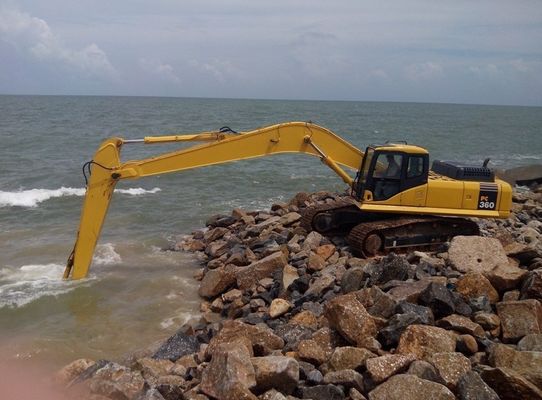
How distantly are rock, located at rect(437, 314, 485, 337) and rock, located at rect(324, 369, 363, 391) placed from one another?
1.52 meters

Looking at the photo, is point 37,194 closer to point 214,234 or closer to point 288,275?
point 214,234

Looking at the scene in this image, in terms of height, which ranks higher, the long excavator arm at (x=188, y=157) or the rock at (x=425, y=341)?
the long excavator arm at (x=188, y=157)

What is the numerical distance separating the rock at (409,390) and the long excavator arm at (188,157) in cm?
615

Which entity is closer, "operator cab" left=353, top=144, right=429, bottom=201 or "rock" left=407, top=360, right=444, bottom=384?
"rock" left=407, top=360, right=444, bottom=384

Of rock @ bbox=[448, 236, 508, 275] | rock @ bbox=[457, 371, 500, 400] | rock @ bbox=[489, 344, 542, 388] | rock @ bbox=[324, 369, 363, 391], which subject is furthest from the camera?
rock @ bbox=[448, 236, 508, 275]

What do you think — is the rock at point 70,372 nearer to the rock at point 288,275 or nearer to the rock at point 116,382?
the rock at point 116,382

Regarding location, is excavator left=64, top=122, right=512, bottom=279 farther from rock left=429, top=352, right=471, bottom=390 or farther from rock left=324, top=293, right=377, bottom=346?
rock left=429, top=352, right=471, bottom=390

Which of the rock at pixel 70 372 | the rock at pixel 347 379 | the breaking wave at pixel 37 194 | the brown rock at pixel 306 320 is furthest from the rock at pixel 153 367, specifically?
the breaking wave at pixel 37 194

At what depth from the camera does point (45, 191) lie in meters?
20.3

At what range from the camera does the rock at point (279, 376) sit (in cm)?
591

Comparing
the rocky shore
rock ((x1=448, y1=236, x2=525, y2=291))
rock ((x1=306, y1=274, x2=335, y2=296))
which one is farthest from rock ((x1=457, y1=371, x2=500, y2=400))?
rock ((x1=306, y1=274, x2=335, y2=296))

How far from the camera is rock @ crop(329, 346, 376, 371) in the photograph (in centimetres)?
625

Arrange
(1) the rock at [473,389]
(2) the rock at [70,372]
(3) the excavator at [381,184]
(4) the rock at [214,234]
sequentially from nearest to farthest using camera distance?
1. (1) the rock at [473,389]
2. (2) the rock at [70,372]
3. (3) the excavator at [381,184]
4. (4) the rock at [214,234]

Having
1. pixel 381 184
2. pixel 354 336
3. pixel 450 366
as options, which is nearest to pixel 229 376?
pixel 354 336
